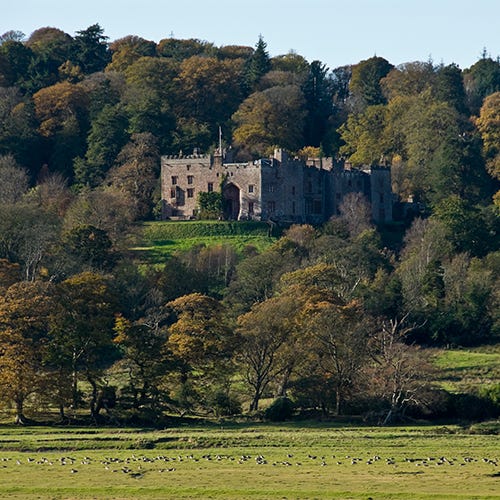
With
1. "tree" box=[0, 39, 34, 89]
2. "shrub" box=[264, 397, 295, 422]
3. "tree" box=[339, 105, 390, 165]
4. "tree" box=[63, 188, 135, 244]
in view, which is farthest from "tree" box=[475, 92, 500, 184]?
"shrub" box=[264, 397, 295, 422]

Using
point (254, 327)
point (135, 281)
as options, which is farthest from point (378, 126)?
point (254, 327)

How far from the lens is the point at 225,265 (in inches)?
4129

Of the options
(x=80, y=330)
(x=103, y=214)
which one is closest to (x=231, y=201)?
(x=103, y=214)

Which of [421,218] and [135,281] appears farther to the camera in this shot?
[421,218]

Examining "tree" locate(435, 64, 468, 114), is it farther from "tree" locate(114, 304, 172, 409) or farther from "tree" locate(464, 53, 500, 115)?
"tree" locate(114, 304, 172, 409)

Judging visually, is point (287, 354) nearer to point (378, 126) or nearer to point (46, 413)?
point (46, 413)

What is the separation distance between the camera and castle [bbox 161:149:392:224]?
382 feet

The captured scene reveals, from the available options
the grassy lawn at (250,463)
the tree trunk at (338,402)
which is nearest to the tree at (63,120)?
the tree trunk at (338,402)

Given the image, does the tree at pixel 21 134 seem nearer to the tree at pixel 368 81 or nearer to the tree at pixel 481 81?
the tree at pixel 368 81

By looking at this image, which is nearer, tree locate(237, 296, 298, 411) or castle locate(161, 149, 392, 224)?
tree locate(237, 296, 298, 411)

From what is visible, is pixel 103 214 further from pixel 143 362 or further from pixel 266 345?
pixel 143 362

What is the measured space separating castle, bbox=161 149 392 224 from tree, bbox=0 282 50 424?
1542 inches

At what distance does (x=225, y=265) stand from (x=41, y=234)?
44.6 feet

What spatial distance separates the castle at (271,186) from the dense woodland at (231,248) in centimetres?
248
